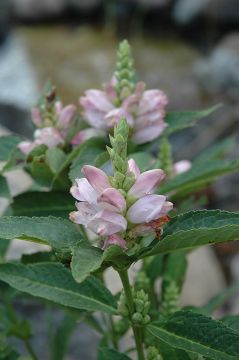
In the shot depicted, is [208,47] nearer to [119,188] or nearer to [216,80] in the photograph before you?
[216,80]

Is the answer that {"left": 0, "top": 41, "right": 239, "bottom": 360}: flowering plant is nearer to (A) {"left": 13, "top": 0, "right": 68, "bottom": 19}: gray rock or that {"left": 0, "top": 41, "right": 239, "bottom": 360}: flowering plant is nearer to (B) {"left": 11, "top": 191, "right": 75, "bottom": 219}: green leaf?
(B) {"left": 11, "top": 191, "right": 75, "bottom": 219}: green leaf

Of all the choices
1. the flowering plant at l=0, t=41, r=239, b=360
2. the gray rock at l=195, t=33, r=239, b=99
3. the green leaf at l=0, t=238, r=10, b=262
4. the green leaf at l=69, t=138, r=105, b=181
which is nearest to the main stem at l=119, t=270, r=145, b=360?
the flowering plant at l=0, t=41, r=239, b=360

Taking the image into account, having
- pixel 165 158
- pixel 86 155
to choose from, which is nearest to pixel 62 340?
pixel 165 158

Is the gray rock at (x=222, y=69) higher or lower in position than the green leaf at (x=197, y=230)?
higher

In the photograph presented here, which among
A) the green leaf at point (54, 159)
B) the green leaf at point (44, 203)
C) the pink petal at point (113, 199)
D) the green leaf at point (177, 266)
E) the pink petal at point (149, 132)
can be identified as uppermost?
the pink petal at point (149, 132)

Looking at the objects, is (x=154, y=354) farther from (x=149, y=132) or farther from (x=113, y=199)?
(x=149, y=132)

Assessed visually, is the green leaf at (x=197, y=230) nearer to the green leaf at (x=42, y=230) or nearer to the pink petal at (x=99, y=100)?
the green leaf at (x=42, y=230)

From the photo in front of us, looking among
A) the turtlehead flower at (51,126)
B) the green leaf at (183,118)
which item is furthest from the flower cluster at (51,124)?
the green leaf at (183,118)
